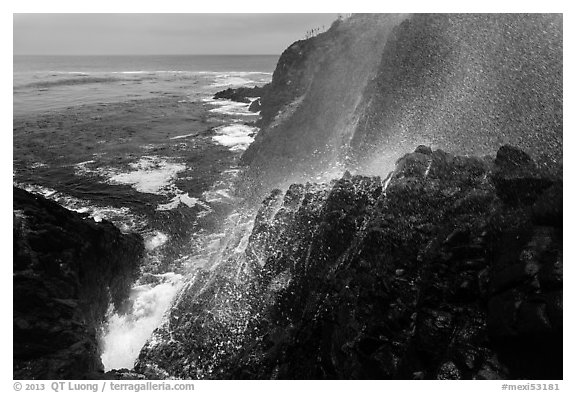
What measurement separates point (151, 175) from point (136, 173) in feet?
2.94

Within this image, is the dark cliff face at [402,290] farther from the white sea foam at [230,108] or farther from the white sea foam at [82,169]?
the white sea foam at [230,108]

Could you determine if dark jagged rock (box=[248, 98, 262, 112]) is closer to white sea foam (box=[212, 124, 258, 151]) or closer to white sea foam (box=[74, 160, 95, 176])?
white sea foam (box=[212, 124, 258, 151])

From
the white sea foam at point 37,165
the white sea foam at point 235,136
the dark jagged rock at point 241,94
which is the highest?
the dark jagged rock at point 241,94

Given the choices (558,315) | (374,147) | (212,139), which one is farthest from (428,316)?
(212,139)

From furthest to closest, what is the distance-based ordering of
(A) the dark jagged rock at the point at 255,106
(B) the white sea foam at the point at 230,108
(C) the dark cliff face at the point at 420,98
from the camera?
(A) the dark jagged rock at the point at 255,106 < (B) the white sea foam at the point at 230,108 < (C) the dark cliff face at the point at 420,98

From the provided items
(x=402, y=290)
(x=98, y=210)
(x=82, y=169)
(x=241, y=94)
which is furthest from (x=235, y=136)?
(x=402, y=290)

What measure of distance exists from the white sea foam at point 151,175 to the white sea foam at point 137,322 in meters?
7.74

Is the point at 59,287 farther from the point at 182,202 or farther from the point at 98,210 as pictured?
the point at 182,202

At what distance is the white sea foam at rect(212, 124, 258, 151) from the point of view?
3101 cm

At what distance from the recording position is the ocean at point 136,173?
1450 cm

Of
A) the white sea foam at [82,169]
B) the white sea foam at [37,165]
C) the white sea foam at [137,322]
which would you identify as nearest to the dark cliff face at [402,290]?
the white sea foam at [137,322]

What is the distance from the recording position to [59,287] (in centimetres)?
1045

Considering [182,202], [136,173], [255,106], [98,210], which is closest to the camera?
[98,210]

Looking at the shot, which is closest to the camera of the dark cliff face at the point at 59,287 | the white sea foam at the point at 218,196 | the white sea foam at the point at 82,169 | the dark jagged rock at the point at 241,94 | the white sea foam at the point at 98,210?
the dark cliff face at the point at 59,287
